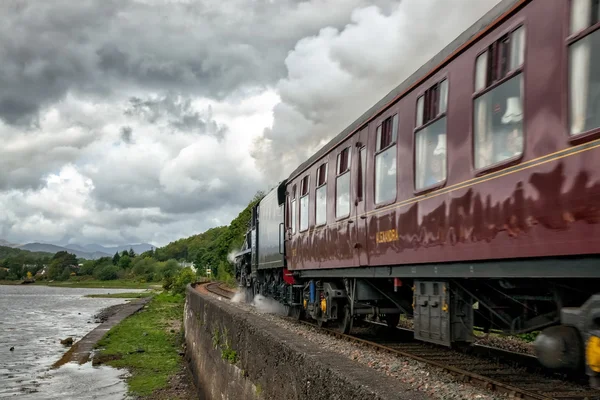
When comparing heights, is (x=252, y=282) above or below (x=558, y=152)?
below

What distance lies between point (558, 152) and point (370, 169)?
15.9ft

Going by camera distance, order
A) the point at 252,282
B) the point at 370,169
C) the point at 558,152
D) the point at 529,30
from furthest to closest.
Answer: the point at 252,282
the point at 370,169
the point at 529,30
the point at 558,152

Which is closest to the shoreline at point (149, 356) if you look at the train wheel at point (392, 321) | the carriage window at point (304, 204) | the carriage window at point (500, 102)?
the carriage window at point (304, 204)

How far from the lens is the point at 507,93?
19.2ft

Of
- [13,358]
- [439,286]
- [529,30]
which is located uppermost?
[529,30]

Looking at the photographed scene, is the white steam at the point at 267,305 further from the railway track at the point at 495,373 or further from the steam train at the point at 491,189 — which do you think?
the railway track at the point at 495,373

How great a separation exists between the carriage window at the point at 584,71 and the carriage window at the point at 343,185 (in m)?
5.97

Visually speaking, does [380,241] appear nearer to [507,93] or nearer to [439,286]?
[439,286]

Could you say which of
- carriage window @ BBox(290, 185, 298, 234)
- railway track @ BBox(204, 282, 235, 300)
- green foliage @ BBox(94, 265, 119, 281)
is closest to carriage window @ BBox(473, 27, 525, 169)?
carriage window @ BBox(290, 185, 298, 234)

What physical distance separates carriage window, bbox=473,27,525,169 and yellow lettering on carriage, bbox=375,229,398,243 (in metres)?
2.38

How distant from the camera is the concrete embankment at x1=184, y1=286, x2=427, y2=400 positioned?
17.1 ft

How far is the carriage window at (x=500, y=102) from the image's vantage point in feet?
18.6

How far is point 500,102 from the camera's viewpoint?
5996 millimetres

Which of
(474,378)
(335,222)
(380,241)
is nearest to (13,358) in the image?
(335,222)
